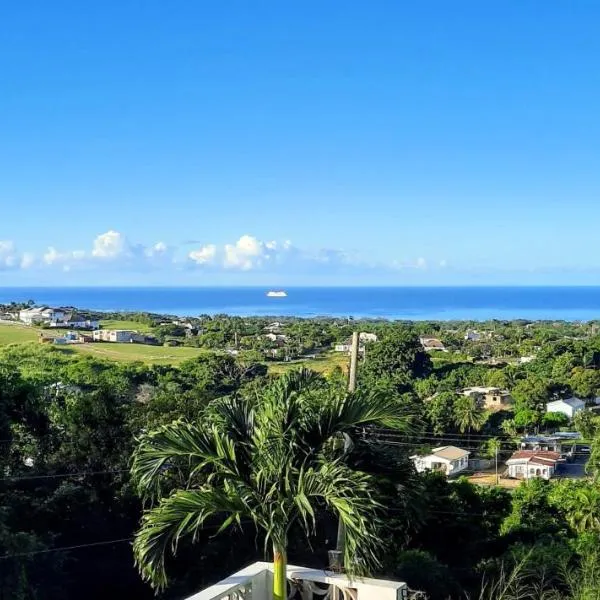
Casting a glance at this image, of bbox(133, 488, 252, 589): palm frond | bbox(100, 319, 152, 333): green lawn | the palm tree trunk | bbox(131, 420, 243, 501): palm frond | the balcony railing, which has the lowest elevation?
bbox(100, 319, 152, 333): green lawn

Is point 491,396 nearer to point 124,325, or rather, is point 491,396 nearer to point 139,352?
point 139,352

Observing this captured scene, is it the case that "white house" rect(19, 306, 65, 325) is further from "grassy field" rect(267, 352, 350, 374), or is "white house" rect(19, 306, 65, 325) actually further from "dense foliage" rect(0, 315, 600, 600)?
"dense foliage" rect(0, 315, 600, 600)

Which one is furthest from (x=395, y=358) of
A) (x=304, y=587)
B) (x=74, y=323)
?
(x=74, y=323)

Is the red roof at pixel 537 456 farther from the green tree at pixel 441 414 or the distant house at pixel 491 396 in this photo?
the distant house at pixel 491 396

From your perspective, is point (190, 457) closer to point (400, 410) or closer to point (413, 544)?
point (400, 410)

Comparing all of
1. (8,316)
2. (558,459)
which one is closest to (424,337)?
(558,459)

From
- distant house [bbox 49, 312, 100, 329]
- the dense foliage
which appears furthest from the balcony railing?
distant house [bbox 49, 312, 100, 329]
